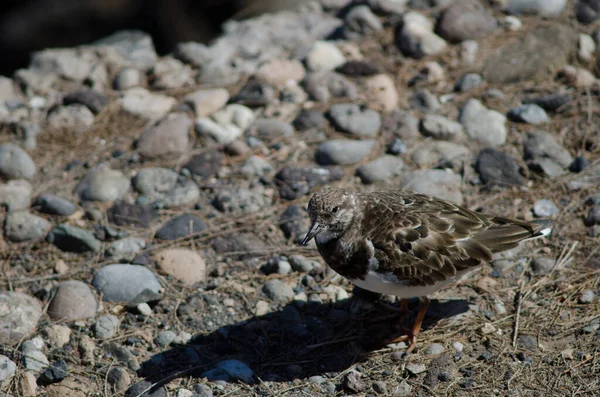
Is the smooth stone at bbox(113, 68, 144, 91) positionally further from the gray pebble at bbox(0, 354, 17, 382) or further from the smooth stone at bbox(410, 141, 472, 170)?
the gray pebble at bbox(0, 354, 17, 382)

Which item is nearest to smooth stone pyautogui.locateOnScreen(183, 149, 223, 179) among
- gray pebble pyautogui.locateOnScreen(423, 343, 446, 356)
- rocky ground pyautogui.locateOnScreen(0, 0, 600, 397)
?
rocky ground pyautogui.locateOnScreen(0, 0, 600, 397)

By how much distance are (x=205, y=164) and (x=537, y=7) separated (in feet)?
14.5

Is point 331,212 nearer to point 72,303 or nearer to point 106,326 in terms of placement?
point 106,326

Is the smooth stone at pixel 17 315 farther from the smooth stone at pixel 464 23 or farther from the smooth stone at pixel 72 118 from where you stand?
the smooth stone at pixel 464 23

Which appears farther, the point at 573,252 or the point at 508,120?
the point at 508,120

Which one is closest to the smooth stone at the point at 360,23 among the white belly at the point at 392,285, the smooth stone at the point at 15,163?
the smooth stone at the point at 15,163

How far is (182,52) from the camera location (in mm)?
8078

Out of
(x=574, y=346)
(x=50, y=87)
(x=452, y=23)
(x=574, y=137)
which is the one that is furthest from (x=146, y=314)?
(x=452, y=23)

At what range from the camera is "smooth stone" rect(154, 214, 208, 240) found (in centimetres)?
584

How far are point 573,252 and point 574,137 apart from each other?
156cm

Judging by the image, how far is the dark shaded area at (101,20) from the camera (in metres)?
9.34

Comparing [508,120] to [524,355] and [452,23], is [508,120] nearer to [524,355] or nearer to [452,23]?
[452,23]

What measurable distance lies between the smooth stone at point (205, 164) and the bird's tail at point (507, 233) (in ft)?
9.26

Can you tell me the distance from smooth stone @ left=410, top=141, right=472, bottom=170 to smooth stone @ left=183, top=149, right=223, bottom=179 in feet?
6.30
